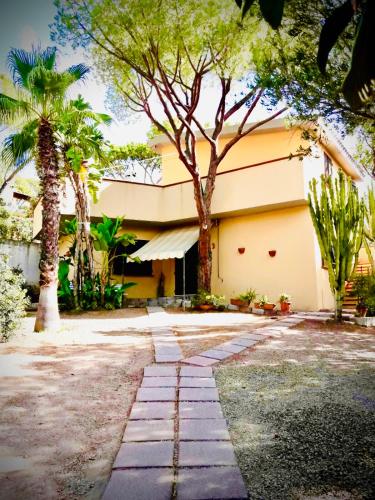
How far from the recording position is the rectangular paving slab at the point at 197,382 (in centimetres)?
358

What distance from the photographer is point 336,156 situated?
14781mm

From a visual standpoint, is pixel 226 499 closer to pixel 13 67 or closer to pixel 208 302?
pixel 13 67

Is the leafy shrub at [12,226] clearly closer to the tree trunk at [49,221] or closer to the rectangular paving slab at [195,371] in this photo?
the tree trunk at [49,221]

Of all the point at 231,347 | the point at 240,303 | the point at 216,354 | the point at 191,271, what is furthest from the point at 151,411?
the point at 191,271

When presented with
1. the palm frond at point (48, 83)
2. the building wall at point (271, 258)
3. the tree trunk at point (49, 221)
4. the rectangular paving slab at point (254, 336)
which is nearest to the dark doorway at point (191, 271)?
the building wall at point (271, 258)

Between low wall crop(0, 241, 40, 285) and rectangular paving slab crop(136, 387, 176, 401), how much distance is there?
1181 centimetres

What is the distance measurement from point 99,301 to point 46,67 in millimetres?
7128

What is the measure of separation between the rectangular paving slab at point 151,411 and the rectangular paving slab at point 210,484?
32.7 inches

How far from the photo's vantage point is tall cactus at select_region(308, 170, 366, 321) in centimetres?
837

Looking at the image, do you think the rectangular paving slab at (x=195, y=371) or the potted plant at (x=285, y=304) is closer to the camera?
the rectangular paving slab at (x=195, y=371)

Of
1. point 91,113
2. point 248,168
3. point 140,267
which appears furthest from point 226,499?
point 140,267

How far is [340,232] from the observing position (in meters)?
8.39

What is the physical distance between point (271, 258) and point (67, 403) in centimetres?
1017

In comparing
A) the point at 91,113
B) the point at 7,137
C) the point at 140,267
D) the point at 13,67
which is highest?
the point at 13,67
